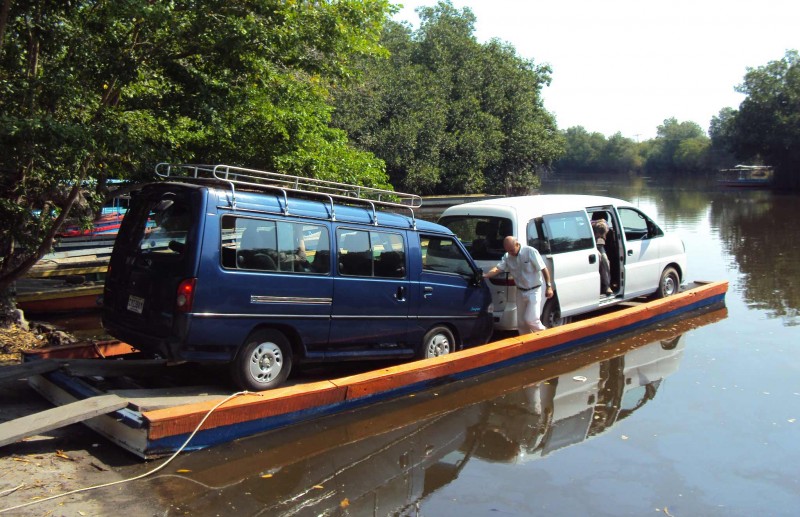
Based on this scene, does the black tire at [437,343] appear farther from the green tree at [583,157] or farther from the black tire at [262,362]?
the green tree at [583,157]

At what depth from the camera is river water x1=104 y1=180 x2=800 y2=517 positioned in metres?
5.38

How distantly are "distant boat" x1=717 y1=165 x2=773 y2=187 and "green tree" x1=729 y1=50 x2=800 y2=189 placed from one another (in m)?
1.55

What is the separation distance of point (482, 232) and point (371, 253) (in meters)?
2.76

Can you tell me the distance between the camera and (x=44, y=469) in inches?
211

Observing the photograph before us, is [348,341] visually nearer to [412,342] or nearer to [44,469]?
[412,342]

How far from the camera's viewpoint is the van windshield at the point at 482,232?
9.64m

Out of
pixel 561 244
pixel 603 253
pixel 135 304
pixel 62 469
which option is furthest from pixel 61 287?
pixel 603 253

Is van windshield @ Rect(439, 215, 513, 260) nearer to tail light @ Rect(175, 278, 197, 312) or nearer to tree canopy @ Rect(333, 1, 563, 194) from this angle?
tail light @ Rect(175, 278, 197, 312)

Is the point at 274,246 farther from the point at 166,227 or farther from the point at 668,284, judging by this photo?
the point at 668,284

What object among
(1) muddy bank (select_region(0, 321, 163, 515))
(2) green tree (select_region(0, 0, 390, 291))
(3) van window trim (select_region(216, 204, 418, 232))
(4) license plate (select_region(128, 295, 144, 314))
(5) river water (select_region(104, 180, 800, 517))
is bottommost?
(5) river water (select_region(104, 180, 800, 517))

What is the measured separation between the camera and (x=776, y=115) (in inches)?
2472

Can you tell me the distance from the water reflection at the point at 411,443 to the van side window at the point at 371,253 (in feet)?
4.60

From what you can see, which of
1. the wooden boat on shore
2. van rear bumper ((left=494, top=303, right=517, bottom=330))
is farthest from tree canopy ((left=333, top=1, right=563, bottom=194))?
van rear bumper ((left=494, top=303, right=517, bottom=330))

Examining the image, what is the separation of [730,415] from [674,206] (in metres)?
41.0
